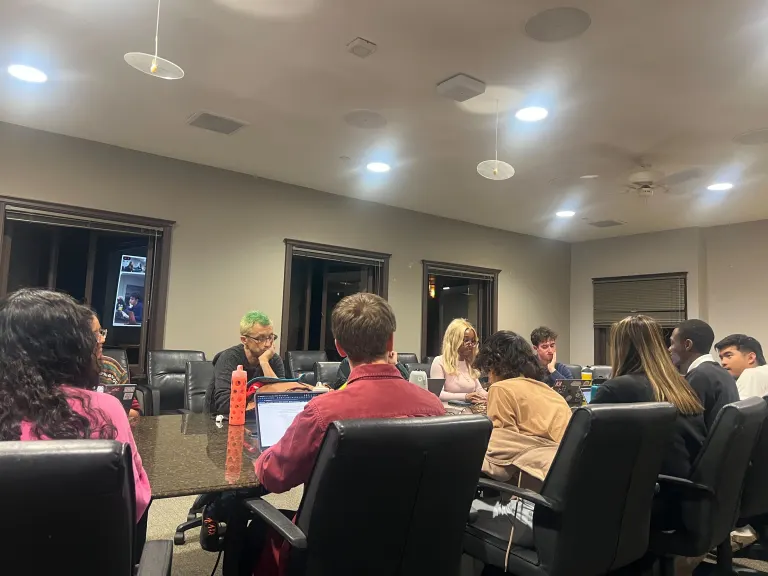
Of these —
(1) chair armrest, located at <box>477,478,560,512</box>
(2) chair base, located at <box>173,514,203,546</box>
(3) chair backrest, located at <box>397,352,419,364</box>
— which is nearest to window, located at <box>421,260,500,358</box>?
(3) chair backrest, located at <box>397,352,419,364</box>

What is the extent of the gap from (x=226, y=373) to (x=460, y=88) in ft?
7.26

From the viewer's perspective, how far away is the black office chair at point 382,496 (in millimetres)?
1147

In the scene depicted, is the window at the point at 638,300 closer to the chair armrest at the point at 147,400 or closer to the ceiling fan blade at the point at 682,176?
the ceiling fan blade at the point at 682,176

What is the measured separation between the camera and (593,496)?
1.61 metres

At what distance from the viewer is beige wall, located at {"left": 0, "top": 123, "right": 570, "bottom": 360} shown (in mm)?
4410

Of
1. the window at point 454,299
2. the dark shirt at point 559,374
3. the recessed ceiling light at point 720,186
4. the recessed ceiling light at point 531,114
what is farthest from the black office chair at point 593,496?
the window at point 454,299

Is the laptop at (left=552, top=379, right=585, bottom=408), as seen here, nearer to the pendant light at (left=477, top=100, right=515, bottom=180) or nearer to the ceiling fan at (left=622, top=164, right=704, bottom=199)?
the pendant light at (left=477, top=100, right=515, bottom=180)

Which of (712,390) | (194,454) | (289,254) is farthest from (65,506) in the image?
(289,254)

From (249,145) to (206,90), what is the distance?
102 centimetres

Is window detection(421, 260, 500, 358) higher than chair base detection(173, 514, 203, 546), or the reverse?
window detection(421, 260, 500, 358)

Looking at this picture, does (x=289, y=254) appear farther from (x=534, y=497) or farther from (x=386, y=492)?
(x=386, y=492)

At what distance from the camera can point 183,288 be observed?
5008mm

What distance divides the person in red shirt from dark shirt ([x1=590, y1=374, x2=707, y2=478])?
3.24 ft

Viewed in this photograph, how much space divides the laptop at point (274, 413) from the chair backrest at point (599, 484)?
837mm
